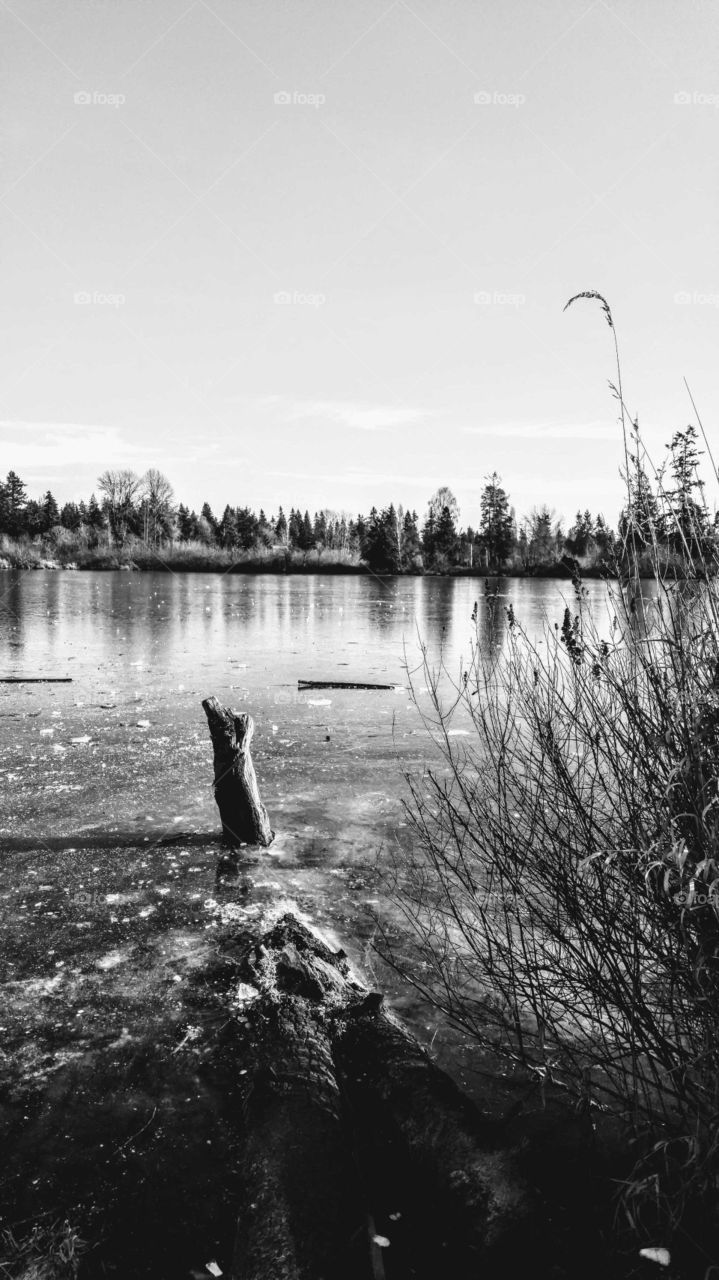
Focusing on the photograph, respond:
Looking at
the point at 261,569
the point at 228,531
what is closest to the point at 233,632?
the point at 261,569

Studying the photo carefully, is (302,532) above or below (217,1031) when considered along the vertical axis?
A: above

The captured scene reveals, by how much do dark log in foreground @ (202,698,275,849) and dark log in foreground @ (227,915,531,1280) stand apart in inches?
114

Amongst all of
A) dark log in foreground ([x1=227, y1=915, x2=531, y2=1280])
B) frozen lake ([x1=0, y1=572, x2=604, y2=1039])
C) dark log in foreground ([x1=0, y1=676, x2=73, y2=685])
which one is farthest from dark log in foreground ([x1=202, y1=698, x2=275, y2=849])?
dark log in foreground ([x1=0, y1=676, x2=73, y2=685])

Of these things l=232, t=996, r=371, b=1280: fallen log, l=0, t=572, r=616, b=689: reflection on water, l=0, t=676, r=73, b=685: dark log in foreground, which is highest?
l=0, t=572, r=616, b=689: reflection on water

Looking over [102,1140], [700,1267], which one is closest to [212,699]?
[102,1140]

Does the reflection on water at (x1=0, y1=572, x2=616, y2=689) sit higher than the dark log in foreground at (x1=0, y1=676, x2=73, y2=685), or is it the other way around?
the reflection on water at (x1=0, y1=572, x2=616, y2=689)

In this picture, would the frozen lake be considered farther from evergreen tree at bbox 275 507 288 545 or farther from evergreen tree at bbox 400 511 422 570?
evergreen tree at bbox 275 507 288 545

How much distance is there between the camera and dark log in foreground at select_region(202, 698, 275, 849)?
6.83 m

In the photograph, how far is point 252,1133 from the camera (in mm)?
3230

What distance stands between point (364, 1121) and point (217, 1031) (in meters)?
1.07

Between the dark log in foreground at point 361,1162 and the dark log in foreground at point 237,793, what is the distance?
9.46 ft

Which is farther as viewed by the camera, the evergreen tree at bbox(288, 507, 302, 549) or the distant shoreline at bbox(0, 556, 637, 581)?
the evergreen tree at bbox(288, 507, 302, 549)

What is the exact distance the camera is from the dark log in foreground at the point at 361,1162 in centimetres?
269

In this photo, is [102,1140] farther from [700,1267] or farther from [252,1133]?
[700,1267]
